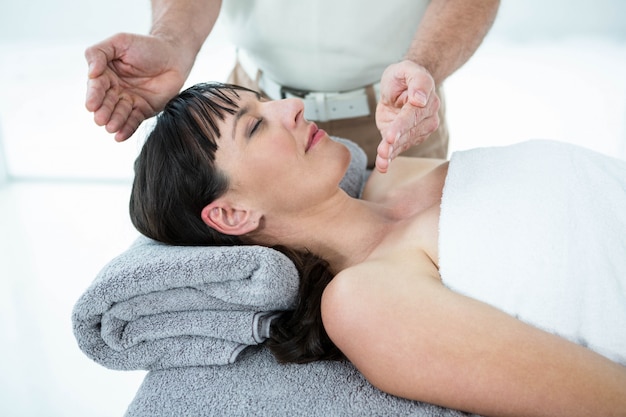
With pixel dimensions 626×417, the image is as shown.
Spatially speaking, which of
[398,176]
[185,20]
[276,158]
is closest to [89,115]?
[185,20]

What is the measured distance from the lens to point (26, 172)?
10.6ft

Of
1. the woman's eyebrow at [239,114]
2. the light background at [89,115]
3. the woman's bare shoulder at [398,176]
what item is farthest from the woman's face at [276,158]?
the light background at [89,115]

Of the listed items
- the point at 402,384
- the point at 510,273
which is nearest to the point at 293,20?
the point at 510,273

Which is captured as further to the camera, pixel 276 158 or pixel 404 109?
pixel 276 158

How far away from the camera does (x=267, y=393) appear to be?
108 centimetres

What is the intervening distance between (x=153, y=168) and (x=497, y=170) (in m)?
0.72

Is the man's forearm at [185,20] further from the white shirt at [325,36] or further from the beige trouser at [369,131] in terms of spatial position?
the beige trouser at [369,131]

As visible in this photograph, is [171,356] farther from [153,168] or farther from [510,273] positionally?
[510,273]

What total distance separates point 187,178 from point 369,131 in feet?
2.29

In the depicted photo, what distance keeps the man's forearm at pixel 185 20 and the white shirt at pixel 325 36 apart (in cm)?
12

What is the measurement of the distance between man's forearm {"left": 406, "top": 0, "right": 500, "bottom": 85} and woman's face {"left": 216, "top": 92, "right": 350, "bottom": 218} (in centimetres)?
28

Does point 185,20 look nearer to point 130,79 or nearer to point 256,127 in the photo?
point 130,79

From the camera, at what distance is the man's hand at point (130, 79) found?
1.25 m

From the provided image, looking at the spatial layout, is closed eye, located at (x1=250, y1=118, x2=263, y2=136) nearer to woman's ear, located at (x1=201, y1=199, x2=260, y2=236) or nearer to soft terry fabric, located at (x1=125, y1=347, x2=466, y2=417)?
woman's ear, located at (x1=201, y1=199, x2=260, y2=236)
